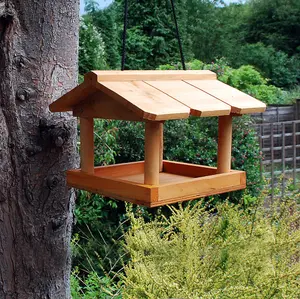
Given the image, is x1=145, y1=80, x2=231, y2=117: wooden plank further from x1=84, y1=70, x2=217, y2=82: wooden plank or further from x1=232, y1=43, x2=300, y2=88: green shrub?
x1=232, y1=43, x2=300, y2=88: green shrub

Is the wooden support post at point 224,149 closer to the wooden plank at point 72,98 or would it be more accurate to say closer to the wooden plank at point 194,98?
the wooden plank at point 194,98

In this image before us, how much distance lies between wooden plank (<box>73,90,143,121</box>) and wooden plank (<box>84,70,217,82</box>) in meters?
0.07

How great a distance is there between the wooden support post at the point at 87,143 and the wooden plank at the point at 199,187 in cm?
34

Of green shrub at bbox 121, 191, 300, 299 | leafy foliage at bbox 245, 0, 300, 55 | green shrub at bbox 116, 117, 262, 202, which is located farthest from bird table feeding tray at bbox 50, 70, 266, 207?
leafy foliage at bbox 245, 0, 300, 55

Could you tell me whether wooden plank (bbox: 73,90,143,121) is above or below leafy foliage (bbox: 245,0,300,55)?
below

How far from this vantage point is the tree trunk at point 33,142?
182 centimetres

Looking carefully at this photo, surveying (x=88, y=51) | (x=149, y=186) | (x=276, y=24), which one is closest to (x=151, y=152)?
(x=149, y=186)

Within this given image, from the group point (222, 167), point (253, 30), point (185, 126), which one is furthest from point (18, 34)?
point (253, 30)

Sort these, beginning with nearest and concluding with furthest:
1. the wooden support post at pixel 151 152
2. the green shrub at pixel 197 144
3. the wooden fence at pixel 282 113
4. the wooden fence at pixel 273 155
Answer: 1. the wooden support post at pixel 151 152
2. the green shrub at pixel 197 144
3. the wooden fence at pixel 273 155
4. the wooden fence at pixel 282 113

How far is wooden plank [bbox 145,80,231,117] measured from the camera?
5.16ft

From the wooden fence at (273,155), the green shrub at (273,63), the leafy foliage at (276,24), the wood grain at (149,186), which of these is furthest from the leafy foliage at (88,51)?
the leafy foliage at (276,24)

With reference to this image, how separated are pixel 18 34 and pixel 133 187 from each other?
670 millimetres

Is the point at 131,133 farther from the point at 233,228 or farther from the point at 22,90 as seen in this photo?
the point at 22,90

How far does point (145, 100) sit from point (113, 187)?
11.9 inches
